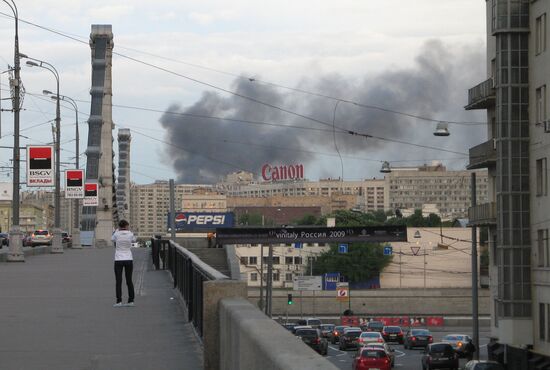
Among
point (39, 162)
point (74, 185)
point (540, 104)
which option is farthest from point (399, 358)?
point (39, 162)

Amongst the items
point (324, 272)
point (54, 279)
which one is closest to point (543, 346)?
point (54, 279)

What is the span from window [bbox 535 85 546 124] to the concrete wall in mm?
54498

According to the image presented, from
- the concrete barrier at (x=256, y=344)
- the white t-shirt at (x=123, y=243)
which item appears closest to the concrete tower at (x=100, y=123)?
the white t-shirt at (x=123, y=243)

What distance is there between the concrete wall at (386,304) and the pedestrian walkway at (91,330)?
87610 millimetres

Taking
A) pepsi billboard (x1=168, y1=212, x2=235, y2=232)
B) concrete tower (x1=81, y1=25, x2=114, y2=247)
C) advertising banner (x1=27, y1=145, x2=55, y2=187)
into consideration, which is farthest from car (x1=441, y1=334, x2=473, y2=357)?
concrete tower (x1=81, y1=25, x2=114, y2=247)

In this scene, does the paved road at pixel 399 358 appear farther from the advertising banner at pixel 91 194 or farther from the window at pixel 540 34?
the advertising banner at pixel 91 194

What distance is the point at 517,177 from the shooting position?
60.4 metres

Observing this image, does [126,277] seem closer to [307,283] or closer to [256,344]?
[256,344]

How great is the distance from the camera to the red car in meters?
49.5

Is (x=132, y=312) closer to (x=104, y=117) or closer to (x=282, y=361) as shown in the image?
(x=282, y=361)

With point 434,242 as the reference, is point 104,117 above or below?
above

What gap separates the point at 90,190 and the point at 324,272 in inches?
1758

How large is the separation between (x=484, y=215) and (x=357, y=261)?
64.3 m

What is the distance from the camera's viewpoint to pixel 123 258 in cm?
2083
